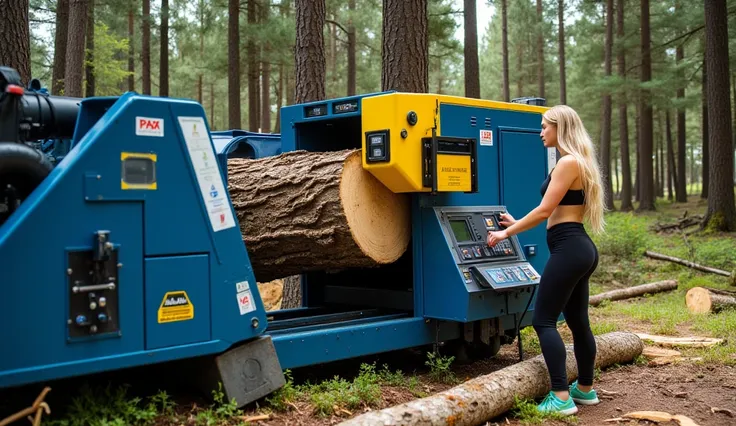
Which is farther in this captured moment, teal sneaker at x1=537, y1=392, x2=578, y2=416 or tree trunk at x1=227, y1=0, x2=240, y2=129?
tree trunk at x1=227, y1=0, x2=240, y2=129

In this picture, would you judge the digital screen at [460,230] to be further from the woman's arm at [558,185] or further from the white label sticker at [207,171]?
the white label sticker at [207,171]

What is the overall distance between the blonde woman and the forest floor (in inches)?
15.3

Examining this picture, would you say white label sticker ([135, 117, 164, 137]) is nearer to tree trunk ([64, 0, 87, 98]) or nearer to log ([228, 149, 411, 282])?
log ([228, 149, 411, 282])

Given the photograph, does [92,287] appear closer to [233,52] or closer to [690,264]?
[690,264]

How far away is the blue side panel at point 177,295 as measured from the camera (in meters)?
3.95

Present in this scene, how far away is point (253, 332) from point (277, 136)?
329 cm

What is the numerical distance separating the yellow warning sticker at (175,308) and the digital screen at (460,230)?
2522 millimetres

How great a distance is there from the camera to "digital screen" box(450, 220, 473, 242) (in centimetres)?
588

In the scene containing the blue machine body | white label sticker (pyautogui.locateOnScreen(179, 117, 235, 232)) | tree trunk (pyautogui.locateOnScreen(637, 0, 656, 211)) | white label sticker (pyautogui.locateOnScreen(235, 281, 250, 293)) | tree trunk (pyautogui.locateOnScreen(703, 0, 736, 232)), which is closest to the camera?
the blue machine body

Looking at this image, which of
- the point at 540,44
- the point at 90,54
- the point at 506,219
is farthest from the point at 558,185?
the point at 540,44

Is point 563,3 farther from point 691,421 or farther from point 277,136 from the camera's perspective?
point 691,421

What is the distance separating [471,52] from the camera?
18.6 meters

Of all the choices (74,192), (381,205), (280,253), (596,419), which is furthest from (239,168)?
(596,419)

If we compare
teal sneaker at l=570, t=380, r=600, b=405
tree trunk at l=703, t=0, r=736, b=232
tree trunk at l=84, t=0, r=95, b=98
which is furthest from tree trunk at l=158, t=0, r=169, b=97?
teal sneaker at l=570, t=380, r=600, b=405
